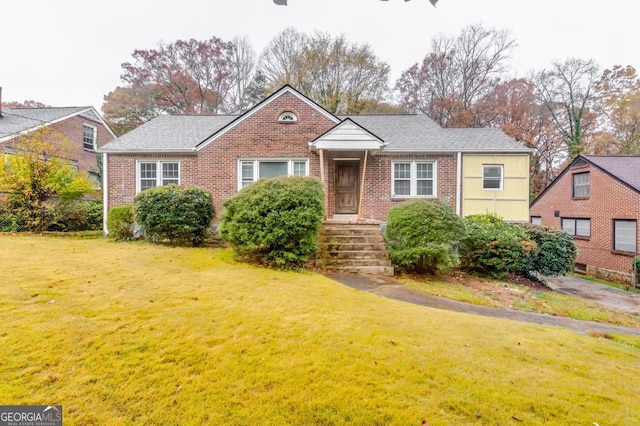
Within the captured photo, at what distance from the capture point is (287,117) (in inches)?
468

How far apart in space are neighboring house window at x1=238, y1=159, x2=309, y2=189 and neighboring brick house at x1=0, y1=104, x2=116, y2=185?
41.0ft

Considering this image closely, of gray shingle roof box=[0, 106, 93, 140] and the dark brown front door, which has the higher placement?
gray shingle roof box=[0, 106, 93, 140]

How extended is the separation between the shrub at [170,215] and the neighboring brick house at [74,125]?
1236cm

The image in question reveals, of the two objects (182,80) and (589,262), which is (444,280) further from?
(182,80)

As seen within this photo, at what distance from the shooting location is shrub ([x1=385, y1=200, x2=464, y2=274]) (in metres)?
7.51

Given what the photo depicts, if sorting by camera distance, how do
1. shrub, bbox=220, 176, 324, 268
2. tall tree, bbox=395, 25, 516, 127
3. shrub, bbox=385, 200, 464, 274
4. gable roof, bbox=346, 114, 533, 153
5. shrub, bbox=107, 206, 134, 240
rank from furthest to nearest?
1. tall tree, bbox=395, 25, 516, 127
2. gable roof, bbox=346, 114, 533, 153
3. shrub, bbox=107, 206, 134, 240
4. shrub, bbox=385, 200, 464, 274
5. shrub, bbox=220, 176, 324, 268

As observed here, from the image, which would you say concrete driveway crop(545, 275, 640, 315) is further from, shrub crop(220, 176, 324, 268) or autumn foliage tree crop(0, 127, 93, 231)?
autumn foliage tree crop(0, 127, 93, 231)

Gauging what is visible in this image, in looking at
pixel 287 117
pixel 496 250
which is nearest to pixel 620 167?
pixel 496 250

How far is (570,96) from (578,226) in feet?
59.1

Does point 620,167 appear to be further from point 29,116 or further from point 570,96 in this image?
point 29,116

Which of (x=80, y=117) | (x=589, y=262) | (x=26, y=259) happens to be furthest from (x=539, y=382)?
(x=80, y=117)

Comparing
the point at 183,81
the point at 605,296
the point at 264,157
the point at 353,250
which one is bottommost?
the point at 605,296

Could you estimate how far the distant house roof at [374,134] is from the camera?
11789mm

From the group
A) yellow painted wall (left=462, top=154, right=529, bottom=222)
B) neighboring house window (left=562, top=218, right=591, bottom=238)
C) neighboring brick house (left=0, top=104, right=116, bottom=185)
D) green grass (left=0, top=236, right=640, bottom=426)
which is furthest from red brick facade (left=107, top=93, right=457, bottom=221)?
neighboring house window (left=562, top=218, right=591, bottom=238)
